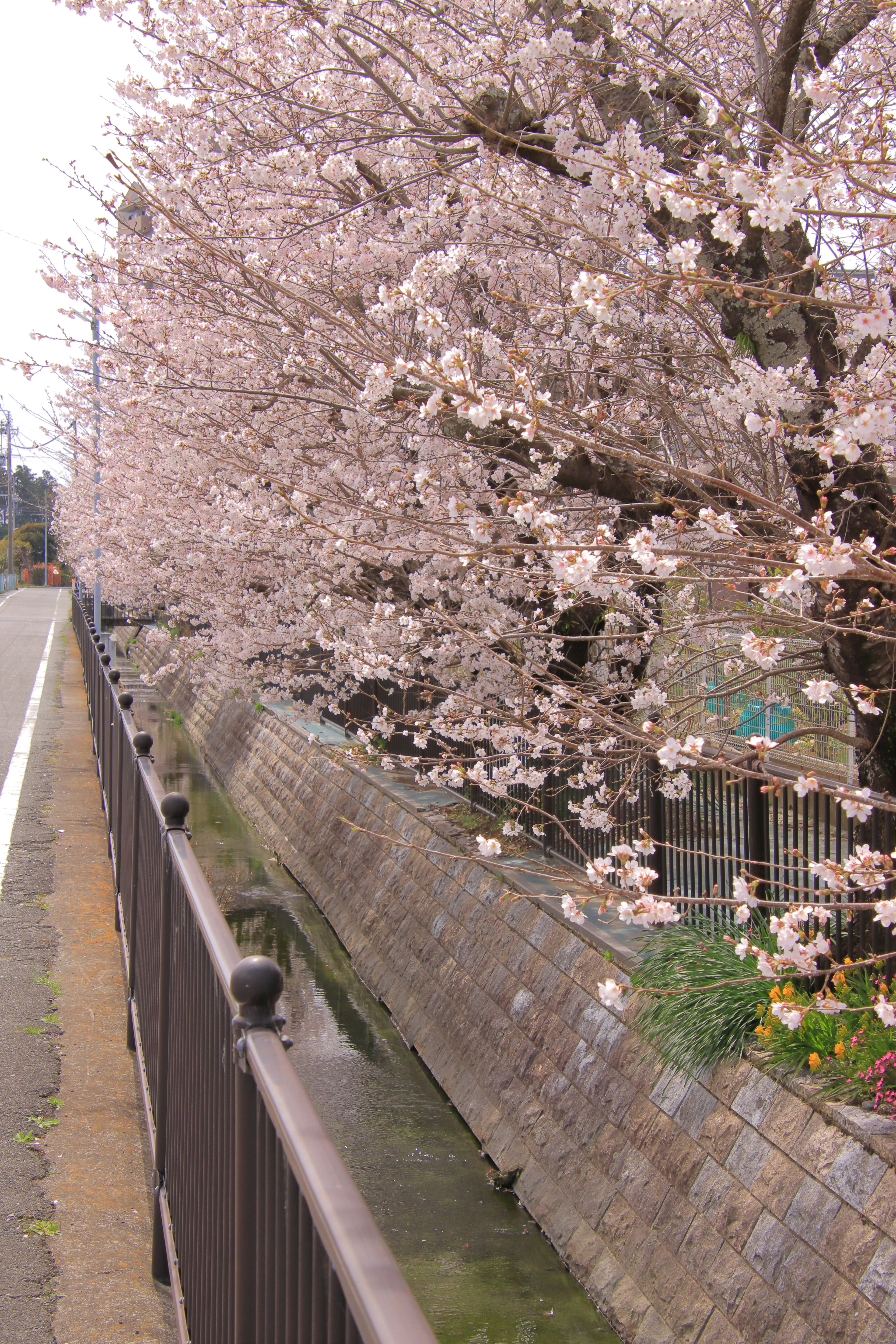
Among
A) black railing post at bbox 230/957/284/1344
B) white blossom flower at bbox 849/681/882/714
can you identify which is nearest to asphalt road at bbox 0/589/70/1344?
black railing post at bbox 230/957/284/1344

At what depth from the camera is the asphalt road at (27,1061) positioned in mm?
3600

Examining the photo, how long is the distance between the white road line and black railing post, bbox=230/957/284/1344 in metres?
6.81

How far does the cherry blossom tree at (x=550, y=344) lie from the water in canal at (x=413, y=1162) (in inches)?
93.0

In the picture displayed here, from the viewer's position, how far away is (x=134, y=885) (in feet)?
18.3

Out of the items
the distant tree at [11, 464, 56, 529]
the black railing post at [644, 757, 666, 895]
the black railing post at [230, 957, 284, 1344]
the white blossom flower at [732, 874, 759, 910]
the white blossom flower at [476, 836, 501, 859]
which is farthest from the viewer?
the distant tree at [11, 464, 56, 529]

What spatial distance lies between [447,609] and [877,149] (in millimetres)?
5076

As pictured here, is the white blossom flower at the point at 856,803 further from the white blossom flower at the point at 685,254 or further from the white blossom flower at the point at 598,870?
the white blossom flower at the point at 685,254

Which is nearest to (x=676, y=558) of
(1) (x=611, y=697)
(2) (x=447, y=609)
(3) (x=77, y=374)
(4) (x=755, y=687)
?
(1) (x=611, y=697)

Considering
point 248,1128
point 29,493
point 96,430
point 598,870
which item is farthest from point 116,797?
point 29,493

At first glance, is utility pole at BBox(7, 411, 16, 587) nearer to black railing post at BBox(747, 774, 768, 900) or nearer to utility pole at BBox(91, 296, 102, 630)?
utility pole at BBox(91, 296, 102, 630)

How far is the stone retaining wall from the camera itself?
419 cm

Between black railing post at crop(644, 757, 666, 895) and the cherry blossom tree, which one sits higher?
the cherry blossom tree

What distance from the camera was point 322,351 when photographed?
706cm

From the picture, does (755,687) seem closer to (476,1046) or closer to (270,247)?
(476,1046)
